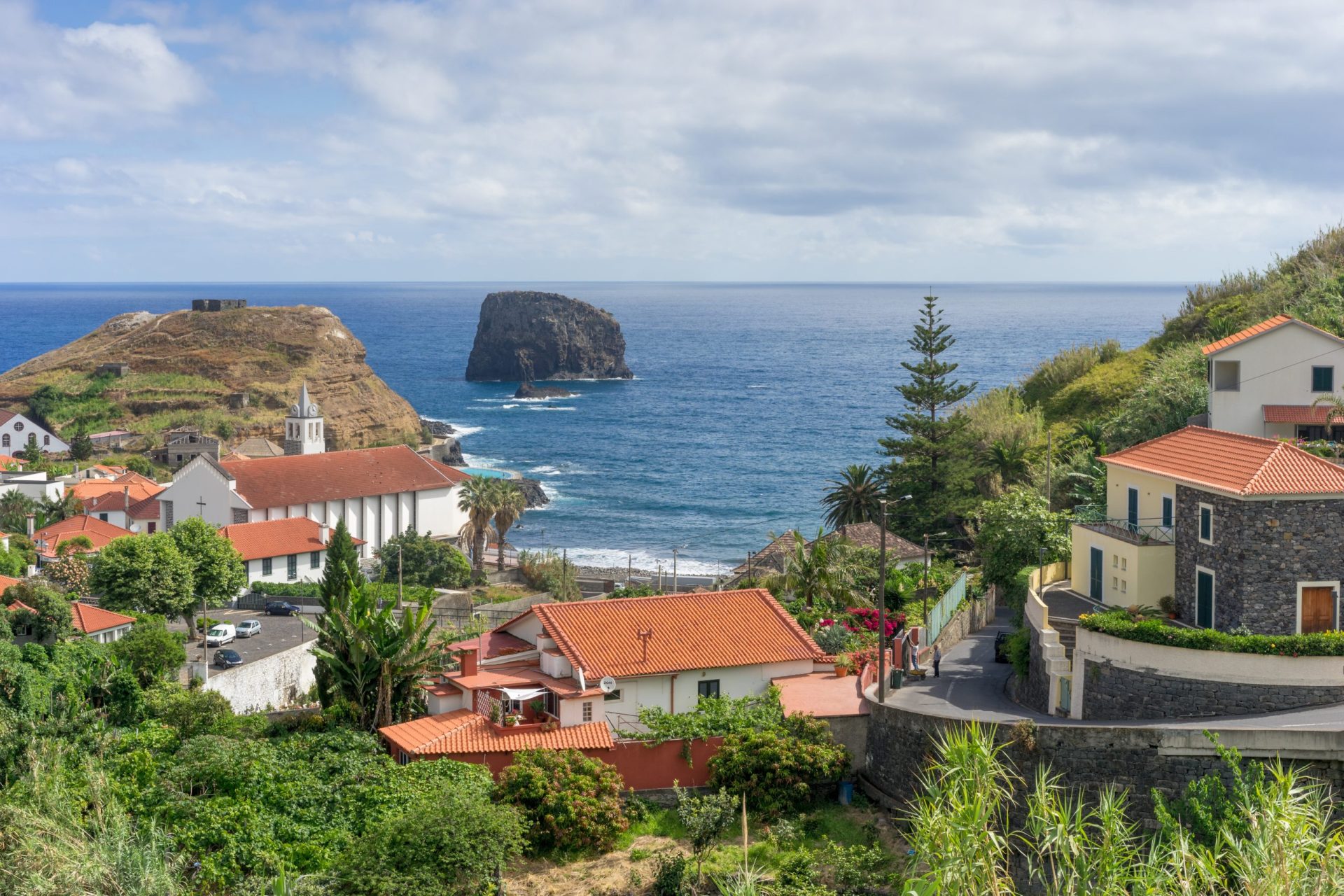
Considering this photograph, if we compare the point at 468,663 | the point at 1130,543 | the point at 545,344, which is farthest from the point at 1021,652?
the point at 545,344

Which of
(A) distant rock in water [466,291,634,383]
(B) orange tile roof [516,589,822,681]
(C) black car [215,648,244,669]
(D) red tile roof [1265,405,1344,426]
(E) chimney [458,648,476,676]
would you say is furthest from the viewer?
(A) distant rock in water [466,291,634,383]

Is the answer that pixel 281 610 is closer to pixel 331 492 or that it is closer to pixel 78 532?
pixel 78 532

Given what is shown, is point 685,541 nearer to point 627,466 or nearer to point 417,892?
point 627,466

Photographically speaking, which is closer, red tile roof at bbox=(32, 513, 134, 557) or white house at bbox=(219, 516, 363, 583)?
white house at bbox=(219, 516, 363, 583)

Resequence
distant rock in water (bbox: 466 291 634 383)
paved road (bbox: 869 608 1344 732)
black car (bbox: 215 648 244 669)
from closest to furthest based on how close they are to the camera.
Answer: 1. paved road (bbox: 869 608 1344 732)
2. black car (bbox: 215 648 244 669)
3. distant rock in water (bbox: 466 291 634 383)

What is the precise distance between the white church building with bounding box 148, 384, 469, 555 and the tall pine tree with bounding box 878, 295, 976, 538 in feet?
91.0

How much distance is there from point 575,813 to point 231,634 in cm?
2356

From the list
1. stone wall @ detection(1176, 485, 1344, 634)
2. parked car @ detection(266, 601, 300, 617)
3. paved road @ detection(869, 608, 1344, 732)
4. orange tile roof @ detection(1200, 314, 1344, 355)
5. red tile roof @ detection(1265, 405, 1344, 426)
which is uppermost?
orange tile roof @ detection(1200, 314, 1344, 355)

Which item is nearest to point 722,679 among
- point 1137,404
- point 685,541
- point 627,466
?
point 1137,404

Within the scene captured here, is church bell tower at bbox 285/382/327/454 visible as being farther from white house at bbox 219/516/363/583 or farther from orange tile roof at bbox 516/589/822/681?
orange tile roof at bbox 516/589/822/681

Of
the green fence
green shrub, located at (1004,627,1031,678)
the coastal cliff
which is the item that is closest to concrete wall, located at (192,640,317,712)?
the green fence

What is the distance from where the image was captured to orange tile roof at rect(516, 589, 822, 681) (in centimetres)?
3175

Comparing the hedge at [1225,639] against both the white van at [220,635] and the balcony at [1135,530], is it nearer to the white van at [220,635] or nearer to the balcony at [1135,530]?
the balcony at [1135,530]

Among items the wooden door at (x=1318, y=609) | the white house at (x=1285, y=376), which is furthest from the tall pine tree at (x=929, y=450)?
the wooden door at (x=1318, y=609)
